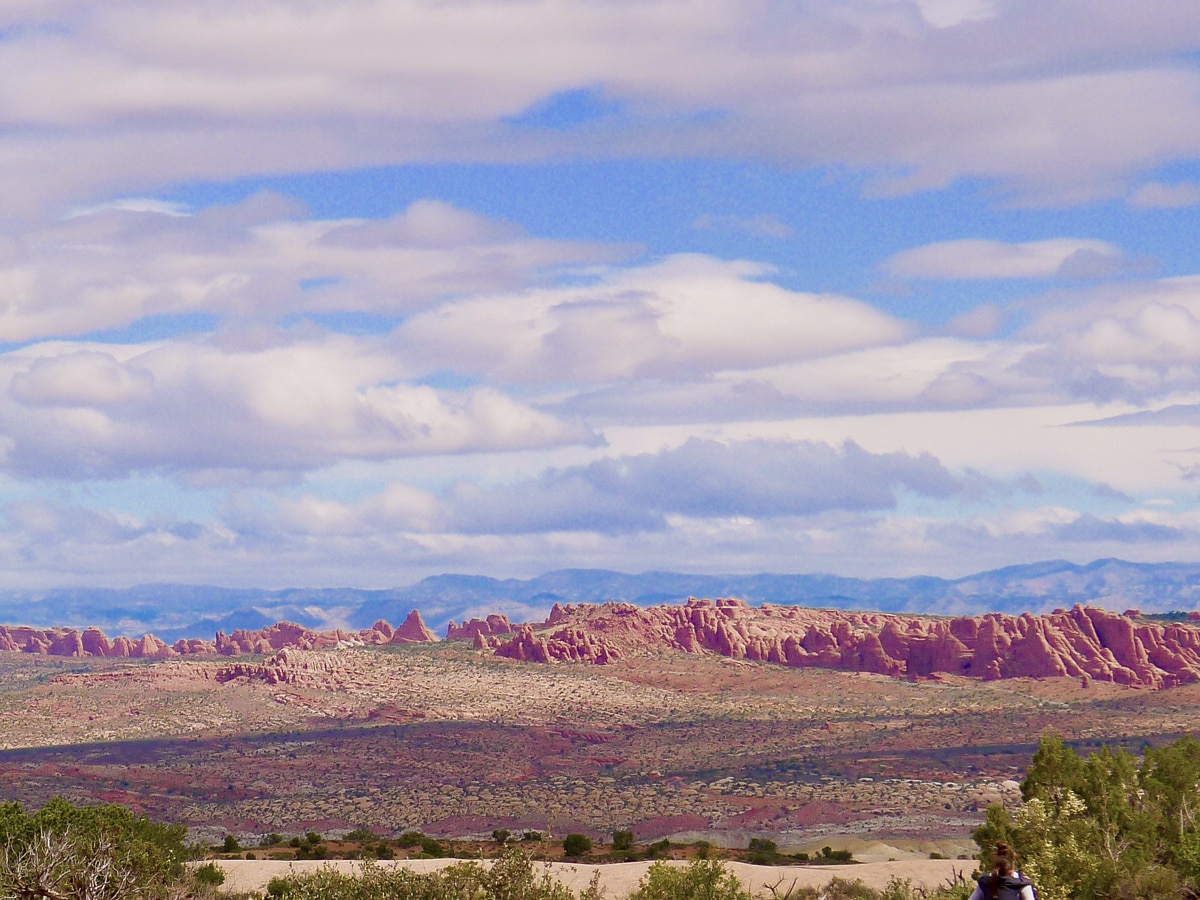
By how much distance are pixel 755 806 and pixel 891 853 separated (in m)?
23.3

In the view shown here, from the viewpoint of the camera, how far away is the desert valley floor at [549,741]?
323 ft

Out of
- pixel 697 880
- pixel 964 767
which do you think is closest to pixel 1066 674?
pixel 964 767

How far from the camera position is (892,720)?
147250 millimetres

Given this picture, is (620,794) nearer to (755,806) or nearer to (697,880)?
(755,806)

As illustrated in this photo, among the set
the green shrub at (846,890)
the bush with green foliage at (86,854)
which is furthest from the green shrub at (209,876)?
the green shrub at (846,890)

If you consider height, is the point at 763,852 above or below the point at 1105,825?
below

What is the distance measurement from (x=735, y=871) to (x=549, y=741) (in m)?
79.1

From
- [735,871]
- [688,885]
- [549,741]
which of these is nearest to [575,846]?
[735,871]

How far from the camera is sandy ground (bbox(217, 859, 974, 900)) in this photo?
187ft

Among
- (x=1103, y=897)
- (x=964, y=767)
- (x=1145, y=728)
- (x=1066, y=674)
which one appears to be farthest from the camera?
(x=1066, y=674)

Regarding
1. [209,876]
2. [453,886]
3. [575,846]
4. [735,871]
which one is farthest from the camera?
[575,846]

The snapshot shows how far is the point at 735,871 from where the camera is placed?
5644 cm

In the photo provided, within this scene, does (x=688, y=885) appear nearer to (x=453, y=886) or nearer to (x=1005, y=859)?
(x=453, y=886)

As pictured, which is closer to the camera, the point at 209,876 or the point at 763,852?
the point at 209,876
